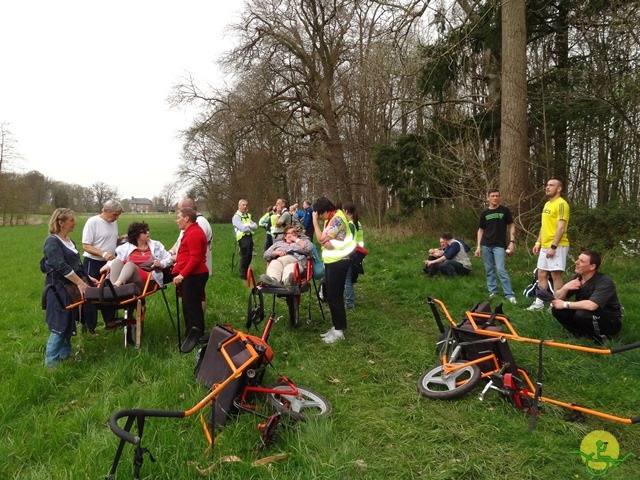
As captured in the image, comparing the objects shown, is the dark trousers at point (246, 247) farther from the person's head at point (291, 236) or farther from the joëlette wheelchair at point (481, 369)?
the joëlette wheelchair at point (481, 369)

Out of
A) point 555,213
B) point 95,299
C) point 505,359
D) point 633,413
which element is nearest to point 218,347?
point 95,299

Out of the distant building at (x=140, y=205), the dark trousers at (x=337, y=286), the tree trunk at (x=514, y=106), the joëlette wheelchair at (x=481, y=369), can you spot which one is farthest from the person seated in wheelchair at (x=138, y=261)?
the distant building at (x=140, y=205)

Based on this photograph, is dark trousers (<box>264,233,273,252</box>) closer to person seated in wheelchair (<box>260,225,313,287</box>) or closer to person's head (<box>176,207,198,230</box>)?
person seated in wheelchair (<box>260,225,313,287</box>)

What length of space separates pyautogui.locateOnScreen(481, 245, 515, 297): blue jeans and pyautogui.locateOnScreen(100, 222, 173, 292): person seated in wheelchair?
5.01 metres

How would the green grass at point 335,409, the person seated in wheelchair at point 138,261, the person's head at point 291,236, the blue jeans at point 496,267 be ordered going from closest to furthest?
the green grass at point 335,409
the person seated in wheelchair at point 138,261
the person's head at point 291,236
the blue jeans at point 496,267

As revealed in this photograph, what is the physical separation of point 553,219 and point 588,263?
1.22 metres

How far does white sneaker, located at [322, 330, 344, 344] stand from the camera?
209 inches

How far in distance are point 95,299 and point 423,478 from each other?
3675 mm

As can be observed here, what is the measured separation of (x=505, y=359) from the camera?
12.1ft

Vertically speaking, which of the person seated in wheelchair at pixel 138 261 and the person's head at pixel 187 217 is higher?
the person's head at pixel 187 217

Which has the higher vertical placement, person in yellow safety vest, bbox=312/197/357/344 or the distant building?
the distant building

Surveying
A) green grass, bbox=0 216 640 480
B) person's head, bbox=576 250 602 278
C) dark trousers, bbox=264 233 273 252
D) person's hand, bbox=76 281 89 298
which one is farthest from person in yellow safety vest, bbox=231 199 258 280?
person's head, bbox=576 250 602 278

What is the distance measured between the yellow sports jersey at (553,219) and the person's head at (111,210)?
5856 millimetres

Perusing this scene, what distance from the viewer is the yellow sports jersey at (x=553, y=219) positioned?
5.70 meters
